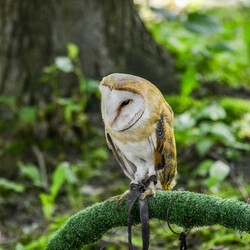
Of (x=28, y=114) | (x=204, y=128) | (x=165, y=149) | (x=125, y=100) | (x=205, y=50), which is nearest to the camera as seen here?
(x=125, y=100)

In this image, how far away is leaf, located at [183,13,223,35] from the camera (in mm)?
3849

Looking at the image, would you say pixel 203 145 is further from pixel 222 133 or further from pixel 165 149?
pixel 165 149

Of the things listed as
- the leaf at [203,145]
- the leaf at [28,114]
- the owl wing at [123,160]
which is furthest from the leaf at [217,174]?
the leaf at [28,114]

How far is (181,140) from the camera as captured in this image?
11.5ft

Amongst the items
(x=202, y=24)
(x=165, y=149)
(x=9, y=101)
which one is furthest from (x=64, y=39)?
(x=165, y=149)

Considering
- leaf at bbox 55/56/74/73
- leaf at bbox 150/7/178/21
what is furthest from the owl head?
leaf at bbox 150/7/178/21

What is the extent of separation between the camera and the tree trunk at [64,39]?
4.04m

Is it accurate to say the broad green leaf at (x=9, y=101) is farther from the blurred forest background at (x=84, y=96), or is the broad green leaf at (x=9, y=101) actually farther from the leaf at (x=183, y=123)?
the leaf at (x=183, y=123)

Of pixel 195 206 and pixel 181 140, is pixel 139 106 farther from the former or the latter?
pixel 181 140

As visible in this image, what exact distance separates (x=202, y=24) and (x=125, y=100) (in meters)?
2.90

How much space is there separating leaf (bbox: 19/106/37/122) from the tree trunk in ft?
0.45

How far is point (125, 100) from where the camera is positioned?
1.26m

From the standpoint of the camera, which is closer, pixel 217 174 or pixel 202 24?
pixel 217 174

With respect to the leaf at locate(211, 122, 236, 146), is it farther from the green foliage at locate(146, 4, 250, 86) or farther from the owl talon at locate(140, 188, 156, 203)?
the owl talon at locate(140, 188, 156, 203)
